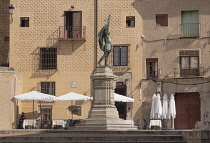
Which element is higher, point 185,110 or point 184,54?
point 184,54

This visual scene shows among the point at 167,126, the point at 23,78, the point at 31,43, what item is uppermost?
the point at 31,43

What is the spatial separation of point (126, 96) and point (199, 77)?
4.85 metres

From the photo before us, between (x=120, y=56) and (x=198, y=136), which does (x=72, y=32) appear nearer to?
(x=120, y=56)

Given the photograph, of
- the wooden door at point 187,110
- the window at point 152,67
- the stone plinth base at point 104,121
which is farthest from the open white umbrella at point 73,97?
the stone plinth base at point 104,121

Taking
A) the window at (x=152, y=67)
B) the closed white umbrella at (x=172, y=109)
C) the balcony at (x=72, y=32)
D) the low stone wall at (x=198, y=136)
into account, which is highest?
the balcony at (x=72, y=32)

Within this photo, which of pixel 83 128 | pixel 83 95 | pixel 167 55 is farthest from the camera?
pixel 167 55

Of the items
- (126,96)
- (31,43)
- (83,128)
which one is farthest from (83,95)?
(83,128)

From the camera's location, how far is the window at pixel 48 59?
124 feet

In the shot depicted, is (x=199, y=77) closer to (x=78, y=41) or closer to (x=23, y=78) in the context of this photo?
(x=78, y=41)

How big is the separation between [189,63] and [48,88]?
9380 mm

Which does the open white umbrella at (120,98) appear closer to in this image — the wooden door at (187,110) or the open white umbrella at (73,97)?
the open white umbrella at (73,97)

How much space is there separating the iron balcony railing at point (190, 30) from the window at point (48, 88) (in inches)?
361

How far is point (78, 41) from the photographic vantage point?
124 ft

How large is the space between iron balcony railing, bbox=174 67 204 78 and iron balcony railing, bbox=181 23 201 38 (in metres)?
2.23
